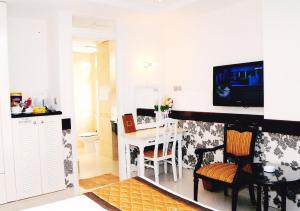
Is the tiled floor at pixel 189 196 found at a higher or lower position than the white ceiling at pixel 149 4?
lower

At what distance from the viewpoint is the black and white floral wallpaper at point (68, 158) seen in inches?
151

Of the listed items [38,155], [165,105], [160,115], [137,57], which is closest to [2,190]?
[38,155]

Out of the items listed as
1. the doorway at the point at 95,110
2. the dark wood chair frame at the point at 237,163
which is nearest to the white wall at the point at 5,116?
the doorway at the point at 95,110

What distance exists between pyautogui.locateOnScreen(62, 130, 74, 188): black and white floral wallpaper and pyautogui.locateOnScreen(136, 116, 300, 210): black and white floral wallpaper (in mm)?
1461

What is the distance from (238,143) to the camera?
330cm

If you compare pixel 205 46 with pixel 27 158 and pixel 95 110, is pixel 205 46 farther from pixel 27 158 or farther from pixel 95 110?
pixel 95 110

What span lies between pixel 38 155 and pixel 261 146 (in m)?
2.80

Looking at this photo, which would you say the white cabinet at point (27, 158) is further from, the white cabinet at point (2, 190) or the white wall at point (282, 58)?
the white wall at point (282, 58)

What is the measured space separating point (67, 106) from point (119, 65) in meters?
1.12

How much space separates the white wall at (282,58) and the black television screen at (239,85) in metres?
0.36

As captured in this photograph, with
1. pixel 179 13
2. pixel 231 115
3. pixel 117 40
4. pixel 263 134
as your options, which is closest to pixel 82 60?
pixel 117 40

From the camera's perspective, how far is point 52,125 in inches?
144

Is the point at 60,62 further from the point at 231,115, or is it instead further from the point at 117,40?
the point at 231,115

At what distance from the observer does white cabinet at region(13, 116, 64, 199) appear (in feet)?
11.3
